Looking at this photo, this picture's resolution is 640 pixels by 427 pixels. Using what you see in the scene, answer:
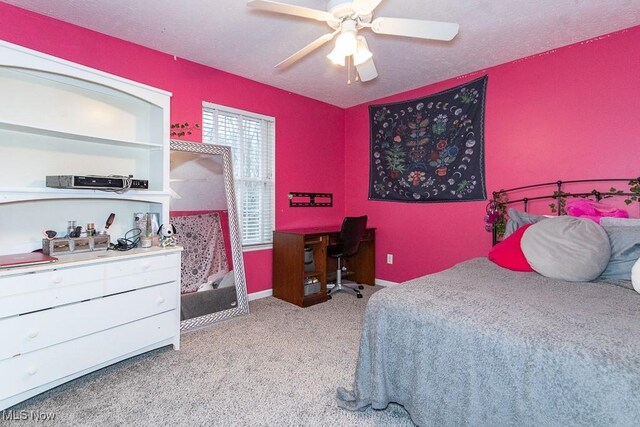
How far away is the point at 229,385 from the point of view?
186 centimetres

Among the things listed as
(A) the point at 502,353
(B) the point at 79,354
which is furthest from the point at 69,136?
(A) the point at 502,353

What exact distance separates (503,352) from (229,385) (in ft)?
4.87

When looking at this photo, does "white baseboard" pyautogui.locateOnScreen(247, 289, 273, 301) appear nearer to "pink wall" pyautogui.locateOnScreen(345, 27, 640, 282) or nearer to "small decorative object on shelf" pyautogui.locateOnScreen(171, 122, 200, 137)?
"pink wall" pyautogui.locateOnScreen(345, 27, 640, 282)

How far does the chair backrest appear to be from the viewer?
3355 mm

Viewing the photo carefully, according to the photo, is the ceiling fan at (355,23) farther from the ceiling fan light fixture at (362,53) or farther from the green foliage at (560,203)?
the green foliage at (560,203)

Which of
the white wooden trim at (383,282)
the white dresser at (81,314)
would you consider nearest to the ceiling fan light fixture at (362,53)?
the white dresser at (81,314)

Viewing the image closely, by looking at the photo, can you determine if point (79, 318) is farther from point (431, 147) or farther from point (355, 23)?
point (431, 147)

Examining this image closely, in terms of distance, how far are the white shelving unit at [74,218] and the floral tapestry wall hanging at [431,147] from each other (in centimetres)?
249

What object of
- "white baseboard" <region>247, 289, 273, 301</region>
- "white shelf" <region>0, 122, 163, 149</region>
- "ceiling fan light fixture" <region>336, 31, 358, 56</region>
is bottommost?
"white baseboard" <region>247, 289, 273, 301</region>

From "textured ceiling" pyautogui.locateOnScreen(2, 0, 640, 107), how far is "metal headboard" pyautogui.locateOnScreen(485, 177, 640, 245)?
1.16 m

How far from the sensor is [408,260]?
3.78 metres

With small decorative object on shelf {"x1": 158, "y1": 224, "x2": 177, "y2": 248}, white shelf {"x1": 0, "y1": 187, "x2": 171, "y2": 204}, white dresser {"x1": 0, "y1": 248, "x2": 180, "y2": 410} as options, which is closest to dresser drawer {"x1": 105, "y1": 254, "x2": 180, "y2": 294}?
Answer: white dresser {"x1": 0, "y1": 248, "x2": 180, "y2": 410}

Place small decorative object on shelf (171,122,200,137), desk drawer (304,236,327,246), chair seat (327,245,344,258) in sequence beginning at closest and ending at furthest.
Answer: small decorative object on shelf (171,122,200,137)
desk drawer (304,236,327,246)
chair seat (327,245,344,258)

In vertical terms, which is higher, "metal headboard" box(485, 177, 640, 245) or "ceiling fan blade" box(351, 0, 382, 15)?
"ceiling fan blade" box(351, 0, 382, 15)
